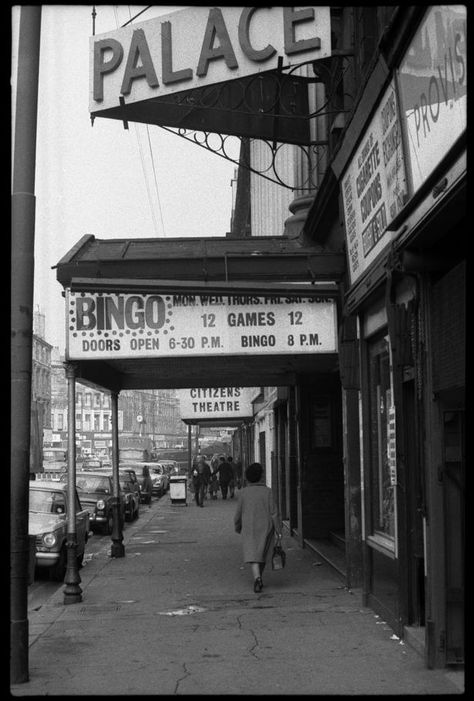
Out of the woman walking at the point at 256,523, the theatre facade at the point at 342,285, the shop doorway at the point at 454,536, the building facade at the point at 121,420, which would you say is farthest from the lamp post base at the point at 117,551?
the building facade at the point at 121,420

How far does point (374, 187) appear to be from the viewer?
28.8 ft

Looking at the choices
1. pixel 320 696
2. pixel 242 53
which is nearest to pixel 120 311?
pixel 242 53

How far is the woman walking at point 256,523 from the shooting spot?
40.2 feet

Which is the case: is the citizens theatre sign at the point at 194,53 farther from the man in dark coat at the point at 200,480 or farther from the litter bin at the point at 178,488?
the man in dark coat at the point at 200,480

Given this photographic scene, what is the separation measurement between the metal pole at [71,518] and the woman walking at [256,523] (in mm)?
2109

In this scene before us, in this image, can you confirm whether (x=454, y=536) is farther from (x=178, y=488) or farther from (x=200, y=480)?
(x=200, y=480)

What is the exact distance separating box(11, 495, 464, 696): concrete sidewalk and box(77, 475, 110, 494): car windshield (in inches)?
330

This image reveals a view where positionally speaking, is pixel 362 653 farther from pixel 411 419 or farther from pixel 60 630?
pixel 60 630

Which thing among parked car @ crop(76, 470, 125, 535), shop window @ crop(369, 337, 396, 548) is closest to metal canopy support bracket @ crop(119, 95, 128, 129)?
shop window @ crop(369, 337, 396, 548)

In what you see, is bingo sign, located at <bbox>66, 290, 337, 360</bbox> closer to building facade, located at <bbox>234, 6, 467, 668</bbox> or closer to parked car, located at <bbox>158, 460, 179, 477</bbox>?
building facade, located at <bbox>234, 6, 467, 668</bbox>

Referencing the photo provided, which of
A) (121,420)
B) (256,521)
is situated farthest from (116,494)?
(121,420)

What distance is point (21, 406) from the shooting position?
7410mm

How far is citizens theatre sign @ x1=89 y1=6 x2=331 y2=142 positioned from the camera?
1195 centimetres

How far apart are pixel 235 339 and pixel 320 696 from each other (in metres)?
6.24
